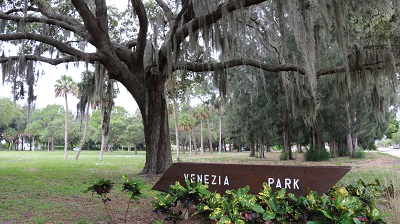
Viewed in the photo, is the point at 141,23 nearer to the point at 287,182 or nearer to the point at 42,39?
the point at 42,39

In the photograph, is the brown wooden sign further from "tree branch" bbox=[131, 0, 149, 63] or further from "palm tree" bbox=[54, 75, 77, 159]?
"palm tree" bbox=[54, 75, 77, 159]

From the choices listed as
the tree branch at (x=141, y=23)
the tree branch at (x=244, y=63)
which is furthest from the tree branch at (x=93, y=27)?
the tree branch at (x=244, y=63)

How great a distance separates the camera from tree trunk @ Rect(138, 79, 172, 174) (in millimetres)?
10047

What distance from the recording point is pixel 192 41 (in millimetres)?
7719

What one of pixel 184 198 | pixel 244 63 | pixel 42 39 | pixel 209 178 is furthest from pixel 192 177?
pixel 42 39

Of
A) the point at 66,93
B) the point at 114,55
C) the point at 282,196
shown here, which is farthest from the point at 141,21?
→ the point at 66,93

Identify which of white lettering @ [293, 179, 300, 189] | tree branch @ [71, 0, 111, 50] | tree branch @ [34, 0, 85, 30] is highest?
tree branch @ [34, 0, 85, 30]

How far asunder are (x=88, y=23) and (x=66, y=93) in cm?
2075

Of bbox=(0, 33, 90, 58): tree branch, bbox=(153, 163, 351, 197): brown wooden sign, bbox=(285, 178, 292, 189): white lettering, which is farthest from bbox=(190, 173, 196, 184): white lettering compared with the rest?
bbox=(0, 33, 90, 58): tree branch

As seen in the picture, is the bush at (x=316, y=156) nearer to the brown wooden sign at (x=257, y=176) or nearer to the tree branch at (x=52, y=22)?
the tree branch at (x=52, y=22)

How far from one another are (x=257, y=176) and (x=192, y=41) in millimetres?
4796

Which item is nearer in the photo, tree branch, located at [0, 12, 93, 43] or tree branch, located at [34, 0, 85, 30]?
tree branch, located at [0, 12, 93, 43]

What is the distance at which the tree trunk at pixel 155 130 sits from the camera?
10.0m

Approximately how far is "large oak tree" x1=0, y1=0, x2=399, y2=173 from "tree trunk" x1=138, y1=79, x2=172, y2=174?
3cm
